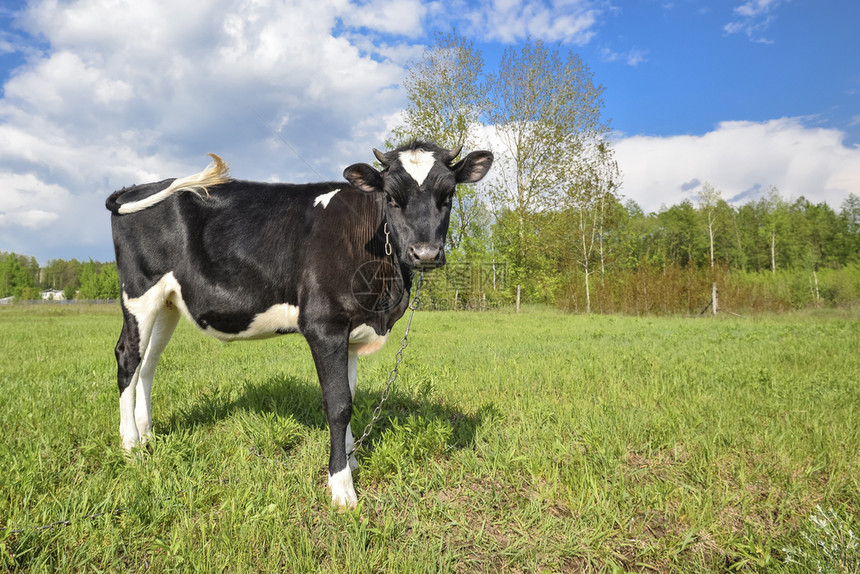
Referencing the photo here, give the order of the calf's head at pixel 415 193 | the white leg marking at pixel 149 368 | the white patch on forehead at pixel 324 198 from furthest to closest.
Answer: the white leg marking at pixel 149 368 → the white patch on forehead at pixel 324 198 → the calf's head at pixel 415 193

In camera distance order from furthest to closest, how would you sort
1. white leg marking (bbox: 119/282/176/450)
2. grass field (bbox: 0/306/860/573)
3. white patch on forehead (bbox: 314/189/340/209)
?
white leg marking (bbox: 119/282/176/450), white patch on forehead (bbox: 314/189/340/209), grass field (bbox: 0/306/860/573)

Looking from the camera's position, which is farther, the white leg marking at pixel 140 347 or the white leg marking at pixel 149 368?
the white leg marking at pixel 149 368

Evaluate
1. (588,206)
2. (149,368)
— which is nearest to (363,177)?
(149,368)

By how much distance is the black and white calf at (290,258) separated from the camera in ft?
11.2

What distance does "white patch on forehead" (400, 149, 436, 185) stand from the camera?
3.39m

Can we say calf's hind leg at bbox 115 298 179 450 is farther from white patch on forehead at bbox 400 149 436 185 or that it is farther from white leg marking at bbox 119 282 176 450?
white patch on forehead at bbox 400 149 436 185

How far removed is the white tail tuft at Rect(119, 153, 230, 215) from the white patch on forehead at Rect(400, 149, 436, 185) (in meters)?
1.98

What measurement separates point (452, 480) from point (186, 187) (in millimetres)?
Result: 3566

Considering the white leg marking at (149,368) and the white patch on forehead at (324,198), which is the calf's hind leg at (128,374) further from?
the white patch on forehead at (324,198)

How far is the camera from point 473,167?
377 centimetres

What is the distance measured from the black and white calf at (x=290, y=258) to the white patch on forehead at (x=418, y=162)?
0.04 ft

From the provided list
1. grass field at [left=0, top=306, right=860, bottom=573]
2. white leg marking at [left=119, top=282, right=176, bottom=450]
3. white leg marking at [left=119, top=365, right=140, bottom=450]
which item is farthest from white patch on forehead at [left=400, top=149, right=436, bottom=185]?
white leg marking at [left=119, top=365, right=140, bottom=450]

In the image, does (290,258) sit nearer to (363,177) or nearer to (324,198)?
(324,198)

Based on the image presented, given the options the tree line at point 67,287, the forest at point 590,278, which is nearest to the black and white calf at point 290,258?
the forest at point 590,278
